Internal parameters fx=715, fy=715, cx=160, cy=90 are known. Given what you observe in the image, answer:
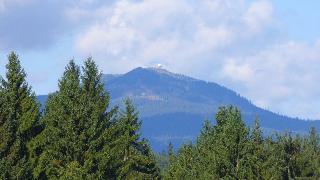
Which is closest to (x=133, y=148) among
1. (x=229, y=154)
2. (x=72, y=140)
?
(x=229, y=154)

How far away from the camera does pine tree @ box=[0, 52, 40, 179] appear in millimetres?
46656

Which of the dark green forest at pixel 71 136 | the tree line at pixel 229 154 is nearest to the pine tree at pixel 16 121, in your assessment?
the dark green forest at pixel 71 136

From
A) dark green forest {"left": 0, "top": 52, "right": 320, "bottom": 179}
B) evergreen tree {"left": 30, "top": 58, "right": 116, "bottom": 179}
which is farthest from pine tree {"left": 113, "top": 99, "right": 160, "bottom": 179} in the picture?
evergreen tree {"left": 30, "top": 58, "right": 116, "bottom": 179}

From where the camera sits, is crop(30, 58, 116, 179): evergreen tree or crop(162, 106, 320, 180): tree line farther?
crop(162, 106, 320, 180): tree line

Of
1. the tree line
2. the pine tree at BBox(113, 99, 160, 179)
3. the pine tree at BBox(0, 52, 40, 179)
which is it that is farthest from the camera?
the pine tree at BBox(113, 99, 160, 179)

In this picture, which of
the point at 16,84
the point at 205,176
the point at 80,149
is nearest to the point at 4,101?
the point at 16,84

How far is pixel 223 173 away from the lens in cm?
5909

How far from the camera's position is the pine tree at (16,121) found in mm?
46656

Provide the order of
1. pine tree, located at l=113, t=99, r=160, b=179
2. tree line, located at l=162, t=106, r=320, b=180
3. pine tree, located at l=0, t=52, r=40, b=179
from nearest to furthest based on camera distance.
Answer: pine tree, located at l=0, t=52, r=40, b=179 < tree line, located at l=162, t=106, r=320, b=180 < pine tree, located at l=113, t=99, r=160, b=179

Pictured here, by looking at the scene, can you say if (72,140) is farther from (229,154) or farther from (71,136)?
(229,154)

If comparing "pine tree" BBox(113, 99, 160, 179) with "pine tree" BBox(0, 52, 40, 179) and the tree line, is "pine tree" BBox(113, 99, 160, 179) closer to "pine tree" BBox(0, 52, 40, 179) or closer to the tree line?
the tree line

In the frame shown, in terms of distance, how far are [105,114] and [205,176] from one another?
40.7 feet

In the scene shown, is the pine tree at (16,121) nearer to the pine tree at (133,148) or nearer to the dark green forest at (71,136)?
the dark green forest at (71,136)

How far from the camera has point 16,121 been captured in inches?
1923
